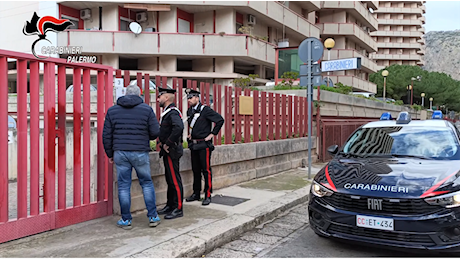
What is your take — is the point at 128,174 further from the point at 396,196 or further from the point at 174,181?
the point at 396,196

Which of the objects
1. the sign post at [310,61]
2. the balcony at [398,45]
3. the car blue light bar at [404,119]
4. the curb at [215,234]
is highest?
the balcony at [398,45]

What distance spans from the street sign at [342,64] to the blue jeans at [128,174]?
6.55m

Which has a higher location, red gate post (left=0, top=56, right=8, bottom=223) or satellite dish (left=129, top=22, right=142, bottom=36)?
satellite dish (left=129, top=22, right=142, bottom=36)

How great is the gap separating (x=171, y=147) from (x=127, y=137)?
2.63ft

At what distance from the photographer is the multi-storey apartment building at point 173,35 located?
22.2m

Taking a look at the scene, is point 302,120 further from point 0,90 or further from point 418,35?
point 418,35

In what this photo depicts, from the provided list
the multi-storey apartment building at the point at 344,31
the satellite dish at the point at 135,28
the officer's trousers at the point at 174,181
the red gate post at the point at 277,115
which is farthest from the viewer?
the multi-storey apartment building at the point at 344,31

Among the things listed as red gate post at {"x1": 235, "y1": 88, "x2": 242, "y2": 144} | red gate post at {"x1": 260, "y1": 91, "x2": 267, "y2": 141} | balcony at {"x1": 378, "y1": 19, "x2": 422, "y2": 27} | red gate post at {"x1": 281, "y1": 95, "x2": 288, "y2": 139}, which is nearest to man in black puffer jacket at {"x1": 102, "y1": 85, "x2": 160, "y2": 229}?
red gate post at {"x1": 235, "y1": 88, "x2": 242, "y2": 144}

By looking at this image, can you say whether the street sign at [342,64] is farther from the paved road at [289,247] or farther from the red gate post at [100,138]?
the red gate post at [100,138]

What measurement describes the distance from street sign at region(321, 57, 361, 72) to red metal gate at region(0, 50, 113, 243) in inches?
252

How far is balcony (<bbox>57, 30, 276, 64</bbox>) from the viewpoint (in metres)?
22.0

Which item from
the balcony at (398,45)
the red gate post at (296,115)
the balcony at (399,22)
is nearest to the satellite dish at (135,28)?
the red gate post at (296,115)

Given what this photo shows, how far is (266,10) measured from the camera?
81.8 ft

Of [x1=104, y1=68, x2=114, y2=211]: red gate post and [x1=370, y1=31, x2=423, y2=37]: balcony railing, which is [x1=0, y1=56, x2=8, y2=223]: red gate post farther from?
[x1=370, y1=31, x2=423, y2=37]: balcony railing
